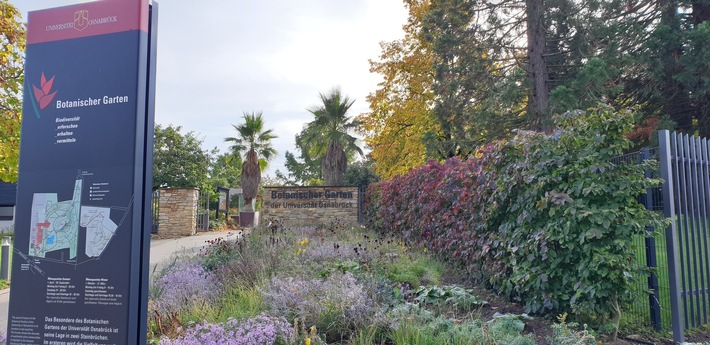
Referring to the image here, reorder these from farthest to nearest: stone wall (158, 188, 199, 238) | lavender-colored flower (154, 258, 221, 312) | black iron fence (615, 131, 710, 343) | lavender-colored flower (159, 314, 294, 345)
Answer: stone wall (158, 188, 199, 238)
lavender-colored flower (154, 258, 221, 312)
black iron fence (615, 131, 710, 343)
lavender-colored flower (159, 314, 294, 345)

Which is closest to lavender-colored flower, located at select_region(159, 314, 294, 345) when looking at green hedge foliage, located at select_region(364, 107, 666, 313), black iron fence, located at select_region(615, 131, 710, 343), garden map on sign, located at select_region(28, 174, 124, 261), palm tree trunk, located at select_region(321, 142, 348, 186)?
garden map on sign, located at select_region(28, 174, 124, 261)

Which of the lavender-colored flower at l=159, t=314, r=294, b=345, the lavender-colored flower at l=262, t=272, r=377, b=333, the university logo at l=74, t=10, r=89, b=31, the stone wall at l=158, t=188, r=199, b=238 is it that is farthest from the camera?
the stone wall at l=158, t=188, r=199, b=238

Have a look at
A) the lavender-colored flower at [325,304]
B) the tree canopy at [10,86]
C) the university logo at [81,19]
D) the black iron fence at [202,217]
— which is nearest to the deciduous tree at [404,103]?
the black iron fence at [202,217]

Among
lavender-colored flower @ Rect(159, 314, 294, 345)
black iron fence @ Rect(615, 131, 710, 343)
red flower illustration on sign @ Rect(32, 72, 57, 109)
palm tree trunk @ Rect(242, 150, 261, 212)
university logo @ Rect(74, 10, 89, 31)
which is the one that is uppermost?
palm tree trunk @ Rect(242, 150, 261, 212)

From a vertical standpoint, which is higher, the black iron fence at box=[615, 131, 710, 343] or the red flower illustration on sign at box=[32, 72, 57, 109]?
the red flower illustration on sign at box=[32, 72, 57, 109]

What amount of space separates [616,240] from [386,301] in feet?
7.21

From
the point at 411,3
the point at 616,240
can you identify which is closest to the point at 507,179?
the point at 616,240

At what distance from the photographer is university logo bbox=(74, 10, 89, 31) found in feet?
9.52

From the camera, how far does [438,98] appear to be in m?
19.2

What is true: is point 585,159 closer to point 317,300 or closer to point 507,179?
point 507,179

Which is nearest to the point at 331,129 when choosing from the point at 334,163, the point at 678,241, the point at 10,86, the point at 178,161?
the point at 334,163

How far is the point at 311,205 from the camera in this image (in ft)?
61.4

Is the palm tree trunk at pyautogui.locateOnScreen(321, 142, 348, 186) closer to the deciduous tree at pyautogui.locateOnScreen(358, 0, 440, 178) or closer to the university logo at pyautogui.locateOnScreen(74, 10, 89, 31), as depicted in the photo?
the deciduous tree at pyautogui.locateOnScreen(358, 0, 440, 178)

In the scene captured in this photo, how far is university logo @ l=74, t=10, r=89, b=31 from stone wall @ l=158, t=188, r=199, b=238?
59.0 ft
